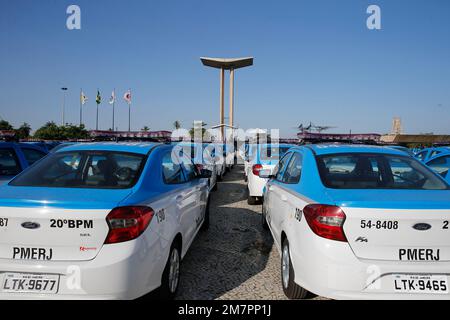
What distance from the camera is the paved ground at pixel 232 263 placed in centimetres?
337

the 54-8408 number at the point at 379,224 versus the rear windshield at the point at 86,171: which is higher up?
the rear windshield at the point at 86,171

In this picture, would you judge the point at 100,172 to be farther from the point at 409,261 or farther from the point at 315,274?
the point at 409,261

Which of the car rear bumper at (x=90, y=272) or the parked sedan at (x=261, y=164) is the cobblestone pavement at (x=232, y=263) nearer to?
the parked sedan at (x=261, y=164)

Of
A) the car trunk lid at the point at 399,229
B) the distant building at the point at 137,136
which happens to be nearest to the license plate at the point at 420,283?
the car trunk lid at the point at 399,229

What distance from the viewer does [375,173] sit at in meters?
3.67

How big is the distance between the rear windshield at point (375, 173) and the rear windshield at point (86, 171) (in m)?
1.90

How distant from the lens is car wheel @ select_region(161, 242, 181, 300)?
286 centimetres

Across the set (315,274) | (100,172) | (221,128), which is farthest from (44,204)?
(221,128)

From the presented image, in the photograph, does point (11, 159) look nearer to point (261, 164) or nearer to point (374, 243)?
point (261, 164)

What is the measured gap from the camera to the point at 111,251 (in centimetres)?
228

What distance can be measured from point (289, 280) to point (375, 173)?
5.46 feet

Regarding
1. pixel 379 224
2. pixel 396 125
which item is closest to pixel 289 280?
pixel 379 224

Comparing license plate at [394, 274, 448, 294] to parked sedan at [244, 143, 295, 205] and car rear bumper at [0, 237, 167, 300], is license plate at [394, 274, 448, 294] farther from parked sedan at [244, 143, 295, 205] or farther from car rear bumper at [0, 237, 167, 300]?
parked sedan at [244, 143, 295, 205]

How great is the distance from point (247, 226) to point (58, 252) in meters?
4.19
